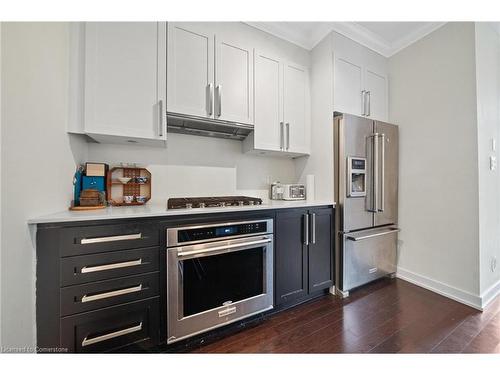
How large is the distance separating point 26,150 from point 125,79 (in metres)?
0.75

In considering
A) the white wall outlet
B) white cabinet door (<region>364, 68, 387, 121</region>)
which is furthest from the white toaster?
the white wall outlet

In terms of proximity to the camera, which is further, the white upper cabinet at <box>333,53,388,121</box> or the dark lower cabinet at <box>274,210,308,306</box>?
the white upper cabinet at <box>333,53,388,121</box>

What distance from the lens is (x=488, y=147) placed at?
1.79 metres

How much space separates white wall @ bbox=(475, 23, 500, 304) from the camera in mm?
1707

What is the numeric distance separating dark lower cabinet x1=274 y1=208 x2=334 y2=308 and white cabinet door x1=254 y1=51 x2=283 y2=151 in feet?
2.50

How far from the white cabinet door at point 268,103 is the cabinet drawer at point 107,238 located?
1212 mm

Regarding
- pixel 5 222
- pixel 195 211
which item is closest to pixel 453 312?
pixel 195 211

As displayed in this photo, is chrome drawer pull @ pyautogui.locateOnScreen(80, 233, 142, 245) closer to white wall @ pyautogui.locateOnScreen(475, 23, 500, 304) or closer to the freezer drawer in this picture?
the freezer drawer

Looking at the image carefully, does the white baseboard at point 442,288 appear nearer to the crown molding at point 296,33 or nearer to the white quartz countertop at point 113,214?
the white quartz countertop at point 113,214

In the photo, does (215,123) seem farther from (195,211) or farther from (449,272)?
(449,272)

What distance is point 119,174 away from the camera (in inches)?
65.5

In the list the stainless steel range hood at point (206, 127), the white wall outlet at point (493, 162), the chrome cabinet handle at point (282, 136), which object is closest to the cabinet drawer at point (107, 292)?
the stainless steel range hood at point (206, 127)

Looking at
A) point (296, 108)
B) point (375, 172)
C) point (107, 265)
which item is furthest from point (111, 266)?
point (375, 172)

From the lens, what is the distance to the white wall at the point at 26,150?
86cm
